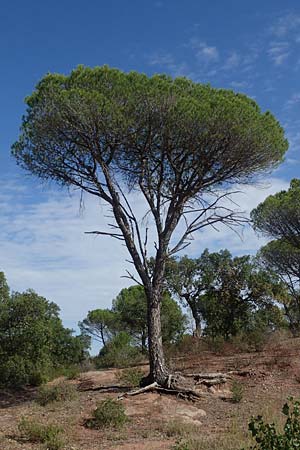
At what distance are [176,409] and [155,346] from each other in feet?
5.59

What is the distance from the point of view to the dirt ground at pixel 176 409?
25.5ft

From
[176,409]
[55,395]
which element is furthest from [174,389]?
[55,395]

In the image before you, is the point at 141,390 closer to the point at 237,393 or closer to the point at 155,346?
the point at 155,346

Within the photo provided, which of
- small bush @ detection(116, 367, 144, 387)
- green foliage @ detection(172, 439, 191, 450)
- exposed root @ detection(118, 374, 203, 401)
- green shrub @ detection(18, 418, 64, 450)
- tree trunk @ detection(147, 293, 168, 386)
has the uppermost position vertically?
tree trunk @ detection(147, 293, 168, 386)

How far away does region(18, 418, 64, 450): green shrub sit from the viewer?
7.29m

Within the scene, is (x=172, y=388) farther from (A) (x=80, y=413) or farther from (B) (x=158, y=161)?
(B) (x=158, y=161)

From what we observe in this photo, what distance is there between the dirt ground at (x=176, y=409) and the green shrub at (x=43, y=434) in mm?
134

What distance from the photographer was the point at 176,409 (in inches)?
399

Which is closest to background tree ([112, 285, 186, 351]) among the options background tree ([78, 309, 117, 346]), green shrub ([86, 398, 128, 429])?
background tree ([78, 309, 117, 346])

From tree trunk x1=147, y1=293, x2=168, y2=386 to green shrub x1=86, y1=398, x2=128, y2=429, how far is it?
2.42m

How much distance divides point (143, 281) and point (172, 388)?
7.95 feet

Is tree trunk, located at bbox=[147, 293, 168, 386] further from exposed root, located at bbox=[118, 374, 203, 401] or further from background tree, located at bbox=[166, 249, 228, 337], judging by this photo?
background tree, located at bbox=[166, 249, 228, 337]

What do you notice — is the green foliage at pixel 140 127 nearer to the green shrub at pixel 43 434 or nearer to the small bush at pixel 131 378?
the small bush at pixel 131 378

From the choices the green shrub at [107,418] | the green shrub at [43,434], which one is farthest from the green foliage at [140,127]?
the green shrub at [43,434]
